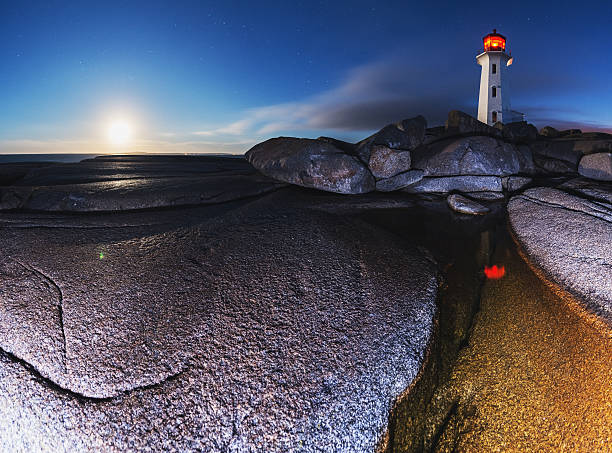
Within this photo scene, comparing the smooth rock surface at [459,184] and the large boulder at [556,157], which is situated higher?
the large boulder at [556,157]

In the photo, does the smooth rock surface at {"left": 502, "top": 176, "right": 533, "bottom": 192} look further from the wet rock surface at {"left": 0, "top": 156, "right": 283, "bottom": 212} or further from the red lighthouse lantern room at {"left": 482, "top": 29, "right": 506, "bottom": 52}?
the red lighthouse lantern room at {"left": 482, "top": 29, "right": 506, "bottom": 52}

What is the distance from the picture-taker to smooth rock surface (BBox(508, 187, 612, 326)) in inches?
162

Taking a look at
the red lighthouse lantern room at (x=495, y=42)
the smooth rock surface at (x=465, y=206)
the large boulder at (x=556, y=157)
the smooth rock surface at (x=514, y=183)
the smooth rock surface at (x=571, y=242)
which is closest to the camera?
the smooth rock surface at (x=571, y=242)

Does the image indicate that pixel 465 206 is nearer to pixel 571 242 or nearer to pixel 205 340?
pixel 571 242

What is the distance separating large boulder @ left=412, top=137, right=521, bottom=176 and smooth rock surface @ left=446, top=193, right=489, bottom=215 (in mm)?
1942

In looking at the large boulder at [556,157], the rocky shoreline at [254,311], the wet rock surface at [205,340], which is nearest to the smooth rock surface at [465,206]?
the rocky shoreline at [254,311]

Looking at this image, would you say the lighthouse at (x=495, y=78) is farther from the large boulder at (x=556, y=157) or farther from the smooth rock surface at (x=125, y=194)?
the smooth rock surface at (x=125, y=194)

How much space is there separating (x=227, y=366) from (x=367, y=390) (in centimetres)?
131

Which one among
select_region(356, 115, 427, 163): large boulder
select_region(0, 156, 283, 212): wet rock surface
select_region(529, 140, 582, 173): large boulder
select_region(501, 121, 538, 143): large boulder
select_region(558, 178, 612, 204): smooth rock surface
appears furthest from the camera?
select_region(501, 121, 538, 143): large boulder

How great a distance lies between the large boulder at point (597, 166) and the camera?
32.0 feet

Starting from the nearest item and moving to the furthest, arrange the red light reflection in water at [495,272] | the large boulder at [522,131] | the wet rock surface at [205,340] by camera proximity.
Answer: the wet rock surface at [205,340]
the red light reflection in water at [495,272]
the large boulder at [522,131]

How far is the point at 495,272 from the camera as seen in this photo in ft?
16.2

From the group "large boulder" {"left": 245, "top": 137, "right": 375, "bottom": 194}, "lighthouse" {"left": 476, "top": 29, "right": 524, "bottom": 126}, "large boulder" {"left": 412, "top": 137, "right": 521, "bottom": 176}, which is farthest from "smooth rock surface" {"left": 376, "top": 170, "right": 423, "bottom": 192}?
"lighthouse" {"left": 476, "top": 29, "right": 524, "bottom": 126}

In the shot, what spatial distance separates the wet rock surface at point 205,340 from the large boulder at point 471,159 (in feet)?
21.0
